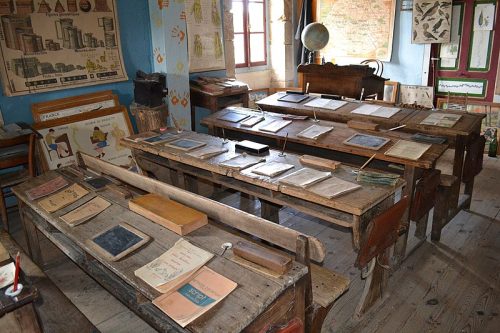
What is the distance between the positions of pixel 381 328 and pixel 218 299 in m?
1.53

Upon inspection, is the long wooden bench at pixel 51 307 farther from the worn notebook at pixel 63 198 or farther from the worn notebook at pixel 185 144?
the worn notebook at pixel 185 144

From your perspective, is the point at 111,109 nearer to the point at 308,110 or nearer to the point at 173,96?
the point at 173,96

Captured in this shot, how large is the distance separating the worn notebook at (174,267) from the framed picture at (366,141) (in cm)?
191

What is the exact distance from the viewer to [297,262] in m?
1.79

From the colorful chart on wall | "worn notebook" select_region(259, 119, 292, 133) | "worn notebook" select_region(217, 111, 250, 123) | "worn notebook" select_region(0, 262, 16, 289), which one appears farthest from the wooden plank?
the colorful chart on wall

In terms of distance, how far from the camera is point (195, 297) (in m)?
1.58

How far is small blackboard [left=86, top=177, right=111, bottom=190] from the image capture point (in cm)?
271

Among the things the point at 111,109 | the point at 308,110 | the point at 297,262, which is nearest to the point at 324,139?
the point at 308,110

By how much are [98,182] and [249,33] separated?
5.57 m

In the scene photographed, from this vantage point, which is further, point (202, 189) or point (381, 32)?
point (381, 32)

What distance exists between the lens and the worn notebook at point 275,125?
3.96 meters

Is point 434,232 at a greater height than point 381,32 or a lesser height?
lesser

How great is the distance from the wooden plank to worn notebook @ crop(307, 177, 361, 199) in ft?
2.03

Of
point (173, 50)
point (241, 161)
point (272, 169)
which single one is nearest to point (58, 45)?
point (173, 50)
